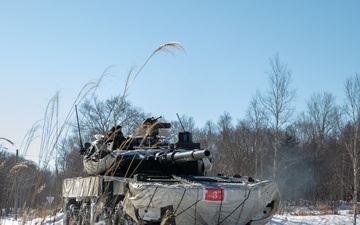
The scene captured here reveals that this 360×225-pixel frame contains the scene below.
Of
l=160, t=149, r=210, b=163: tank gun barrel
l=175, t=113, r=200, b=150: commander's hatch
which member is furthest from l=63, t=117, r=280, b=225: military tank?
l=175, t=113, r=200, b=150: commander's hatch

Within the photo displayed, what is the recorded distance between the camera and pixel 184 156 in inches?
347

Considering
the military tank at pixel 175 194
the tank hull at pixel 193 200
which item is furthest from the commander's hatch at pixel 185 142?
the tank hull at pixel 193 200

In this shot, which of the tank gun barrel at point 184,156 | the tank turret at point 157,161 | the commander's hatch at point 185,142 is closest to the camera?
the tank gun barrel at point 184,156

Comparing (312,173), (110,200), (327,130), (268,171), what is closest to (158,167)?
(110,200)

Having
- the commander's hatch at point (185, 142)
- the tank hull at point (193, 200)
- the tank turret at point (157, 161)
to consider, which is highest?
the commander's hatch at point (185, 142)

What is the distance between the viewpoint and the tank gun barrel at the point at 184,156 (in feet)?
26.7

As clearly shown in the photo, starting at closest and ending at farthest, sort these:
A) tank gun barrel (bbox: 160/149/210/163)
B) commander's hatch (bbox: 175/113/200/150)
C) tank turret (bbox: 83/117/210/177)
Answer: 1. tank gun barrel (bbox: 160/149/210/163)
2. tank turret (bbox: 83/117/210/177)
3. commander's hatch (bbox: 175/113/200/150)

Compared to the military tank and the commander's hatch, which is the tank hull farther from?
the commander's hatch

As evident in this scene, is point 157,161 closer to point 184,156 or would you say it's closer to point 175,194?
point 184,156

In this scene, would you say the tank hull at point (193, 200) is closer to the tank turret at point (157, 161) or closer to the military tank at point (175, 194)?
the military tank at point (175, 194)

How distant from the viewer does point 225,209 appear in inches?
346

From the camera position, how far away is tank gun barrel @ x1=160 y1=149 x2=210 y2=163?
8.14 meters

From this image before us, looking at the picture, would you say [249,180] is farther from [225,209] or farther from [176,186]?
[176,186]

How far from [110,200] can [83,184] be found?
6.74 feet
